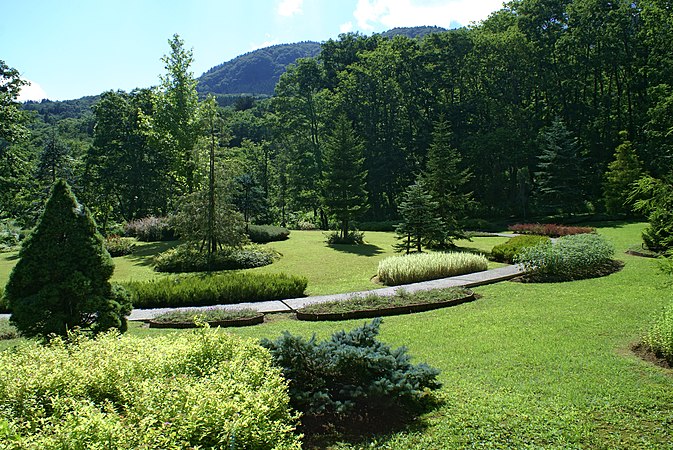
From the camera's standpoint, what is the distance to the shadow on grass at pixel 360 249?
2119cm

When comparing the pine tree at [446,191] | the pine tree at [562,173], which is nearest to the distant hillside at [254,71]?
the pine tree at [562,173]

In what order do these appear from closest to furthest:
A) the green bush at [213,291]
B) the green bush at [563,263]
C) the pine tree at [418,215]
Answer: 1. the green bush at [213,291]
2. the green bush at [563,263]
3. the pine tree at [418,215]

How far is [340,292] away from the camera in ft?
41.8

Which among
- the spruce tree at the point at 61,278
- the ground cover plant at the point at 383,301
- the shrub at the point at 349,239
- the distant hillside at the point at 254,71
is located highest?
the distant hillside at the point at 254,71

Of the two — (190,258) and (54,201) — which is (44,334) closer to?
(54,201)

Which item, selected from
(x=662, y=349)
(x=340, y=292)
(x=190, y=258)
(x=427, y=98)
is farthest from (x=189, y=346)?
(x=427, y=98)

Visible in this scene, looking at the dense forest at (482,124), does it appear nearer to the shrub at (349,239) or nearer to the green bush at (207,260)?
the shrub at (349,239)

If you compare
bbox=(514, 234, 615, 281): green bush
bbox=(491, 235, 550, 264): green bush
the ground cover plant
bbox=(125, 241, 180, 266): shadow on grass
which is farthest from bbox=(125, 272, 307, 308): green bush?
bbox=(125, 241, 180, 266): shadow on grass

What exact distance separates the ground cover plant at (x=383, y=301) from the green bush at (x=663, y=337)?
4551mm

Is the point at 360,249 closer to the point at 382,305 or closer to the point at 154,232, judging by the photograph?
the point at 382,305

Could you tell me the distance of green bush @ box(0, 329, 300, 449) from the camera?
3.27 m

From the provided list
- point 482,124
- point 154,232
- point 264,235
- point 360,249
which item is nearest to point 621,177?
point 482,124

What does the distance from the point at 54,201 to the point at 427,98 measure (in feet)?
125

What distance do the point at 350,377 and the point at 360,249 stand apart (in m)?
17.5
